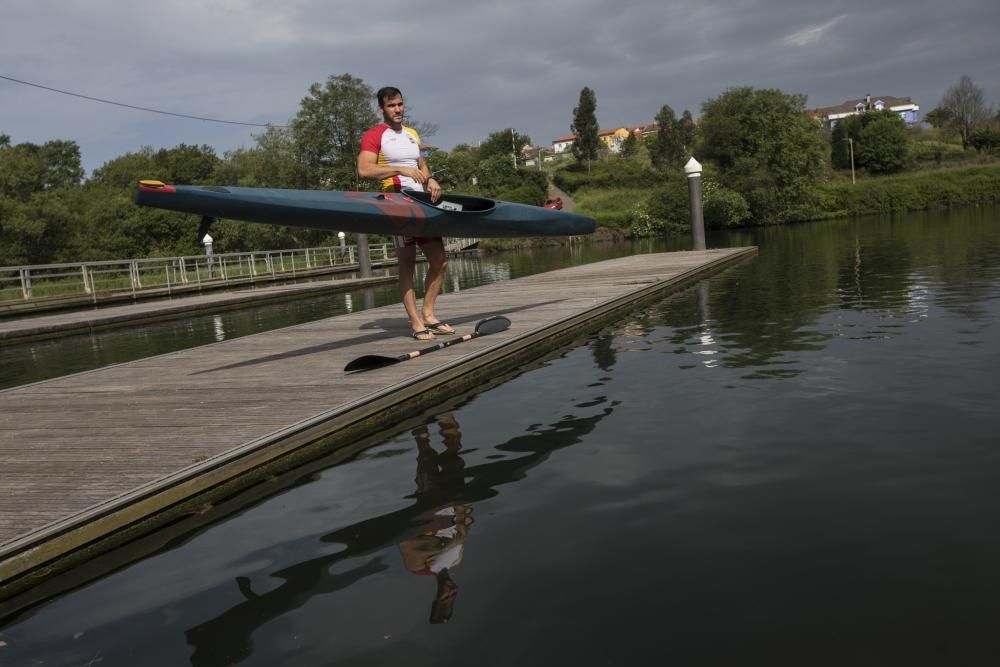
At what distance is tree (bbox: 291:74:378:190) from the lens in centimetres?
5569

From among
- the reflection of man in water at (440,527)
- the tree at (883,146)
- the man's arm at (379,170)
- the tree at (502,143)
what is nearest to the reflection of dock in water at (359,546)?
the reflection of man in water at (440,527)

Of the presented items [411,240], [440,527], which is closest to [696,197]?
[411,240]

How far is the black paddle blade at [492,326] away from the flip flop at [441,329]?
0.32 meters

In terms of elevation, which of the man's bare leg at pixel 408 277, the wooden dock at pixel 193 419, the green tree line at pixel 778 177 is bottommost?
the wooden dock at pixel 193 419

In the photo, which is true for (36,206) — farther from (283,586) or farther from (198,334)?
(283,586)

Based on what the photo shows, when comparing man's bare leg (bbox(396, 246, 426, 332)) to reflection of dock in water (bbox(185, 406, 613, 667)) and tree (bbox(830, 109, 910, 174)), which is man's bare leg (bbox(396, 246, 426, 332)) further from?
tree (bbox(830, 109, 910, 174))

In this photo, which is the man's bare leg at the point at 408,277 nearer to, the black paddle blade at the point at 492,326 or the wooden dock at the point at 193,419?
the wooden dock at the point at 193,419

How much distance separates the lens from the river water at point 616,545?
2490 millimetres

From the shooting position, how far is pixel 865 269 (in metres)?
14.6

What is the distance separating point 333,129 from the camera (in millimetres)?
56469

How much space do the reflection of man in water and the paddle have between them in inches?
63.6

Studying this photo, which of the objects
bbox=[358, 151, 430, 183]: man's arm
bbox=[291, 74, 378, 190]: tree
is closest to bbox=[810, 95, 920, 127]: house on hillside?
bbox=[291, 74, 378, 190]: tree

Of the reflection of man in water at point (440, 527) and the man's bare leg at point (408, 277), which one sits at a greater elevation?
the man's bare leg at point (408, 277)

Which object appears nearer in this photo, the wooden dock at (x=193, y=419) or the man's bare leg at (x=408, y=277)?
the wooden dock at (x=193, y=419)
